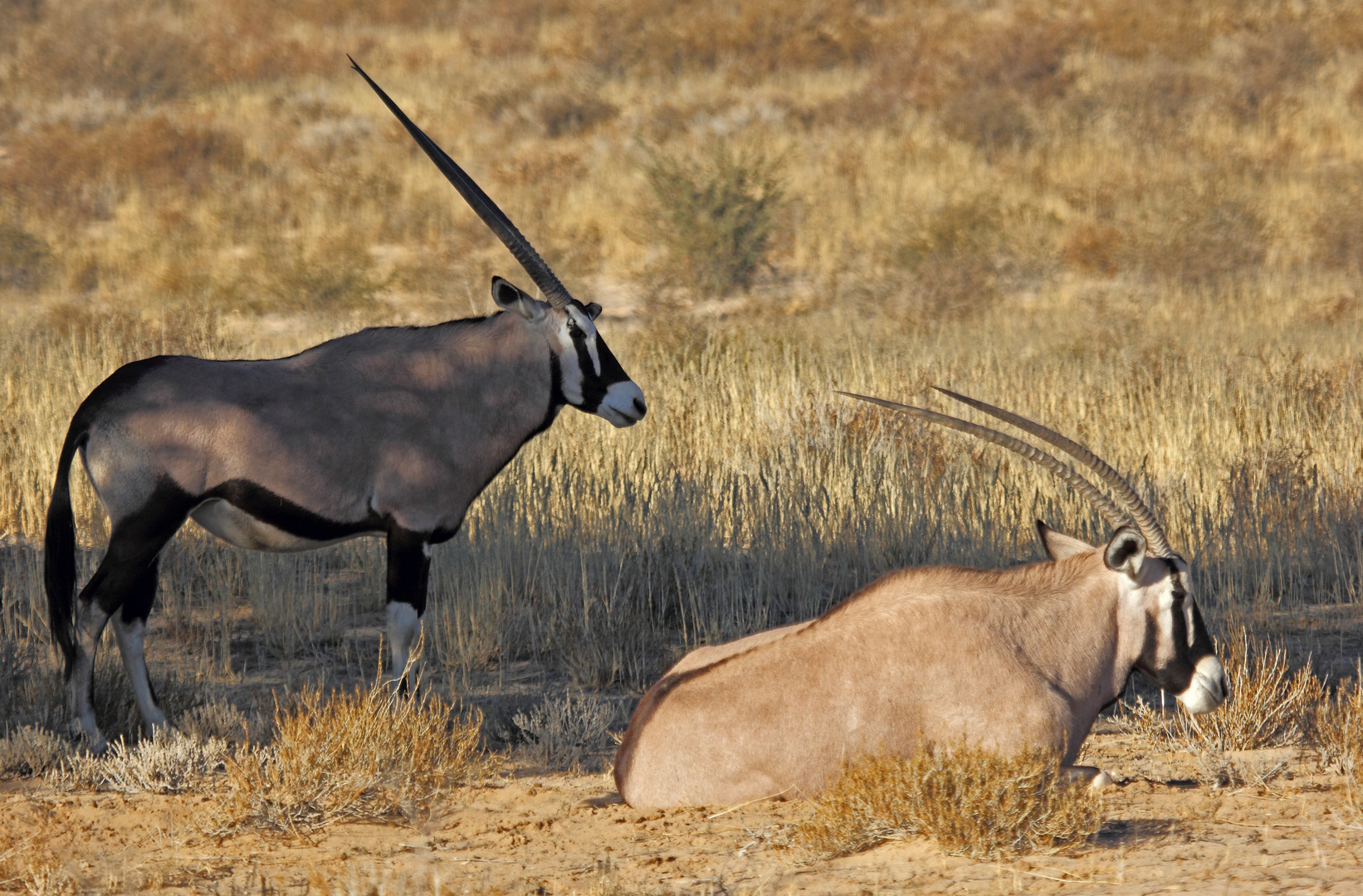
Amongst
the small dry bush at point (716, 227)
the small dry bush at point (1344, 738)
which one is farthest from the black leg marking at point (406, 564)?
the small dry bush at point (716, 227)

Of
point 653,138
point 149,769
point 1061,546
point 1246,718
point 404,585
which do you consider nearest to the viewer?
point 1061,546

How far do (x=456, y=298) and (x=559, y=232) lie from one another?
3.89m

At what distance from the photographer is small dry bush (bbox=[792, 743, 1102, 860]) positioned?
Answer: 382 centimetres

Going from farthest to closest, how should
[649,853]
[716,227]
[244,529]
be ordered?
[716,227], [244,529], [649,853]

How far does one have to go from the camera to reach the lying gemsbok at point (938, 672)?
13.8 feet

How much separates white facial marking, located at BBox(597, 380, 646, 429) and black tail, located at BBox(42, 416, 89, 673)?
198 cm

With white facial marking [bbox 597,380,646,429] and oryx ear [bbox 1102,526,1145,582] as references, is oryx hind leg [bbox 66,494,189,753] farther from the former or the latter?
oryx ear [bbox 1102,526,1145,582]

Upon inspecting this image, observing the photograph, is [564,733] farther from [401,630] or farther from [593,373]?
[593,373]

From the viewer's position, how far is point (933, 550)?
793cm

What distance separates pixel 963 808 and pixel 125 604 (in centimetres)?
327

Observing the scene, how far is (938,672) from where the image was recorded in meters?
4.23

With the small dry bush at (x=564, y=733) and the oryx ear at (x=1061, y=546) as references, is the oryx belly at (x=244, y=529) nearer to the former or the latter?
the small dry bush at (x=564, y=733)

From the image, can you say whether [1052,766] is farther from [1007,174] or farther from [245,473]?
[1007,174]

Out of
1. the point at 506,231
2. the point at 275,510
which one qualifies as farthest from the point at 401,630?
the point at 506,231
